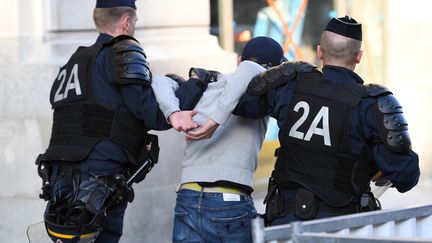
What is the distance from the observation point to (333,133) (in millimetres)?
4277

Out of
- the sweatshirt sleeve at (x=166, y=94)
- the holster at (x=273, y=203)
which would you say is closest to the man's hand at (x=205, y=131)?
the sweatshirt sleeve at (x=166, y=94)

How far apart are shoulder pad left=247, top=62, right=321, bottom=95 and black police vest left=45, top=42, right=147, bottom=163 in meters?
0.75

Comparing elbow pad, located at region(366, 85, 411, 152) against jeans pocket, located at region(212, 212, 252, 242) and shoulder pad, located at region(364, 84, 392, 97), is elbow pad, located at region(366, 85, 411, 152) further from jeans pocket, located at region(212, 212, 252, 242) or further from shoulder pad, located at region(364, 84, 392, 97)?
jeans pocket, located at region(212, 212, 252, 242)

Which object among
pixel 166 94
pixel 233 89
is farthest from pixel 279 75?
pixel 166 94

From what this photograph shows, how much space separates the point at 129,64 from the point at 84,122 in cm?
39

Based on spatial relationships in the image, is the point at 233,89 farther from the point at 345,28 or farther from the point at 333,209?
the point at 333,209

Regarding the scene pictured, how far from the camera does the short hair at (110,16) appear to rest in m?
4.95

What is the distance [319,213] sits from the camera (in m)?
4.36

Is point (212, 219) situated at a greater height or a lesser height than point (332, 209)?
lesser

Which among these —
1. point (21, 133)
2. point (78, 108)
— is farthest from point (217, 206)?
point (21, 133)

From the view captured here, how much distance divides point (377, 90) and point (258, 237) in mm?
1335

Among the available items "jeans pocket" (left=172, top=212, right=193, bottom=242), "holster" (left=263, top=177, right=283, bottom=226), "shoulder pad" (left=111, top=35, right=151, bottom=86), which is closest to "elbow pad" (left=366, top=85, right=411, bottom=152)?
"holster" (left=263, top=177, right=283, bottom=226)

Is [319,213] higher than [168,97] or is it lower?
lower

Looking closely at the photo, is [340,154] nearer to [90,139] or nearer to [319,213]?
[319,213]
